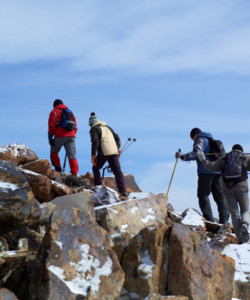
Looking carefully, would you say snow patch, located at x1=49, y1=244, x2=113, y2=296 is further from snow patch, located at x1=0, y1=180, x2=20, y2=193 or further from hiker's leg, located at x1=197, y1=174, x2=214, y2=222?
hiker's leg, located at x1=197, y1=174, x2=214, y2=222

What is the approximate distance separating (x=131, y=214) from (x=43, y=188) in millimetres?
2932

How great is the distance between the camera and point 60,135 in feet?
61.2

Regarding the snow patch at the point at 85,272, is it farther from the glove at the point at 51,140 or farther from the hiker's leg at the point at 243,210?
the glove at the point at 51,140

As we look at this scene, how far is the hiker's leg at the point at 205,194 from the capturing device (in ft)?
51.8

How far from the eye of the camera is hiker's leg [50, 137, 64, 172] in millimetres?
18750

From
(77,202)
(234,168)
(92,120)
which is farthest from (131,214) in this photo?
(92,120)

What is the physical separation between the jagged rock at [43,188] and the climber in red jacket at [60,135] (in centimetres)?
484

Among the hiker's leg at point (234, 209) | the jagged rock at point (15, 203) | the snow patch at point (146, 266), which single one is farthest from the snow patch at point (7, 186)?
the hiker's leg at point (234, 209)

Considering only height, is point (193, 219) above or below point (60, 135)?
below

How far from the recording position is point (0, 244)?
324 inches

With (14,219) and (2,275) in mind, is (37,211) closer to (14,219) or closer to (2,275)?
(14,219)

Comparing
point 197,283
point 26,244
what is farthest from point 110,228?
point 197,283

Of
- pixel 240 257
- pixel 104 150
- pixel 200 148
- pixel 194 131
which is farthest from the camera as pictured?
pixel 104 150

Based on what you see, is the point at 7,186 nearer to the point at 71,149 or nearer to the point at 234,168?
the point at 234,168
